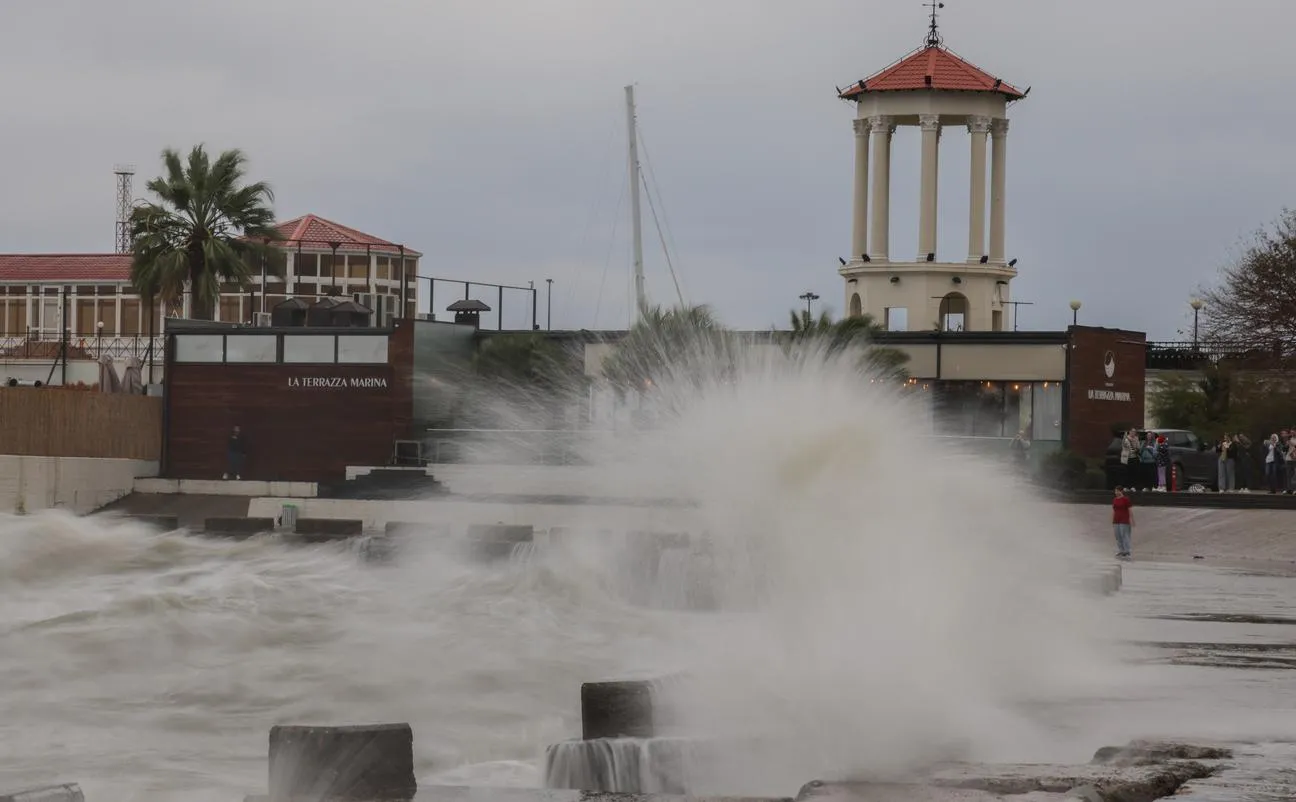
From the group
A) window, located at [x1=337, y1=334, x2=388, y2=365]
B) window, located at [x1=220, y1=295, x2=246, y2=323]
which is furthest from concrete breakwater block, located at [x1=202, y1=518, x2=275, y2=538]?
window, located at [x1=220, y1=295, x2=246, y2=323]

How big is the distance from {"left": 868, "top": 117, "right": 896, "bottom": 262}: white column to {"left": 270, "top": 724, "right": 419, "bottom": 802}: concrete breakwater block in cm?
5260

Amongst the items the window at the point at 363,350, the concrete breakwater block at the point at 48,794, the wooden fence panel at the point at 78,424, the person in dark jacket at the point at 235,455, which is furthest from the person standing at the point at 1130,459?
the concrete breakwater block at the point at 48,794

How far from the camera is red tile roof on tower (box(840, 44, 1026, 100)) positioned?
6097 centimetres

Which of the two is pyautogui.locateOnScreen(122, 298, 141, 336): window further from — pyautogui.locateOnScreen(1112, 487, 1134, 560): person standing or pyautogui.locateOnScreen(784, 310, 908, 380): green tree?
pyautogui.locateOnScreen(1112, 487, 1134, 560): person standing

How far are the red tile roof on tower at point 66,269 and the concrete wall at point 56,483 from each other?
53178 millimetres

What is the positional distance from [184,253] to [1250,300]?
32.1m

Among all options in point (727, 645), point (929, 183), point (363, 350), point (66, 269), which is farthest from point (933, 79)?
point (66, 269)

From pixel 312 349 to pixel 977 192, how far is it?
23.4 metres

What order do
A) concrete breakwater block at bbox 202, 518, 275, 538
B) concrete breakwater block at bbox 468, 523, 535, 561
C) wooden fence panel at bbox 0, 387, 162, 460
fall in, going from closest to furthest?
concrete breakwater block at bbox 468, 523, 535, 561 → concrete breakwater block at bbox 202, 518, 275, 538 → wooden fence panel at bbox 0, 387, 162, 460

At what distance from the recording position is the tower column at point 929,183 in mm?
61156

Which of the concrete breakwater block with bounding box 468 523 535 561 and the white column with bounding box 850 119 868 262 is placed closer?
the concrete breakwater block with bounding box 468 523 535 561

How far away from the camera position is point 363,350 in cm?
4903

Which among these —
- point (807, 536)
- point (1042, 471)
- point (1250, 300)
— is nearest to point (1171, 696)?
point (807, 536)

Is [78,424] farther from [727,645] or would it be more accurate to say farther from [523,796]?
[523,796]
